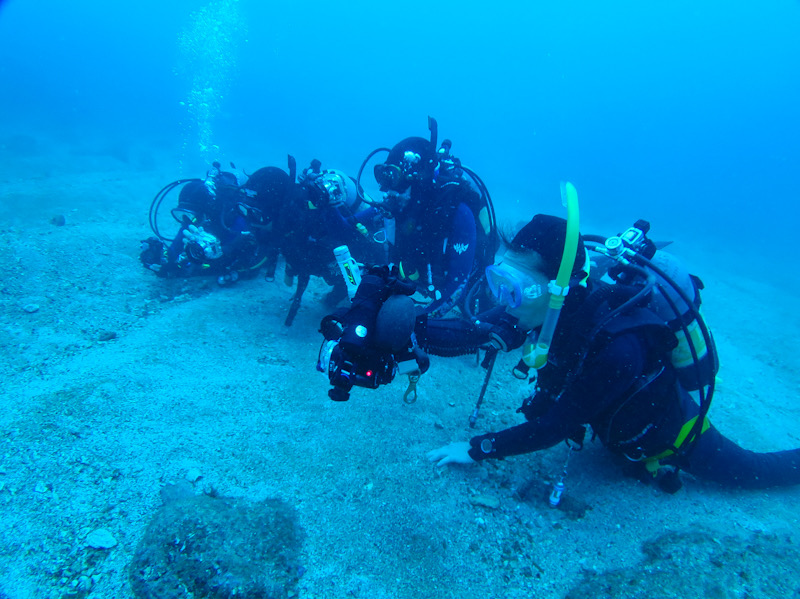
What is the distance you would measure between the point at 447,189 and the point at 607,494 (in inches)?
158

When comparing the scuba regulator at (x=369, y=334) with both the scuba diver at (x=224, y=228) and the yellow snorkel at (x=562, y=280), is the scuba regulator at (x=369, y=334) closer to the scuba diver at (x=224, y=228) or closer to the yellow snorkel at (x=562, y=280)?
the yellow snorkel at (x=562, y=280)

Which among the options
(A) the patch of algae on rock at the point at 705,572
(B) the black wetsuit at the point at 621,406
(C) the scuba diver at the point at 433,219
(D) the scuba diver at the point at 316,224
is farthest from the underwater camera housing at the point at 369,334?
(D) the scuba diver at the point at 316,224

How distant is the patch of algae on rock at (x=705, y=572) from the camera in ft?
7.68

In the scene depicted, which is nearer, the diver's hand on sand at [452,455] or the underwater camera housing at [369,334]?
the underwater camera housing at [369,334]

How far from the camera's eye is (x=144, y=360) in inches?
173

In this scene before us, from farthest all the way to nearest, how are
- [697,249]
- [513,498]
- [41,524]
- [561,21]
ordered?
[561,21]
[697,249]
[513,498]
[41,524]

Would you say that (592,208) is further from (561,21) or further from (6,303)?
(561,21)

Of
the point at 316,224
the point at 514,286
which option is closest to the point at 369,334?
the point at 514,286

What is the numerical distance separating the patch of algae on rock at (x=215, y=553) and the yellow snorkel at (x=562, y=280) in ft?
6.91

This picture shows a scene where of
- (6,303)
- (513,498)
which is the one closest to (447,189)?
(513,498)

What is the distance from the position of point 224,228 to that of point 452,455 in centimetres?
659

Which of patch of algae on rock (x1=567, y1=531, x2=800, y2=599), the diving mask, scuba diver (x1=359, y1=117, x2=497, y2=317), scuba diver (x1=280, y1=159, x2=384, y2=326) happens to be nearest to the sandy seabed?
patch of algae on rock (x1=567, y1=531, x2=800, y2=599)

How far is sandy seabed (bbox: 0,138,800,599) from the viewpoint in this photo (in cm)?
244

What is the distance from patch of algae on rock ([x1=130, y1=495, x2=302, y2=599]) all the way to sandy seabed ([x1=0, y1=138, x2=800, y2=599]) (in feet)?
0.33
